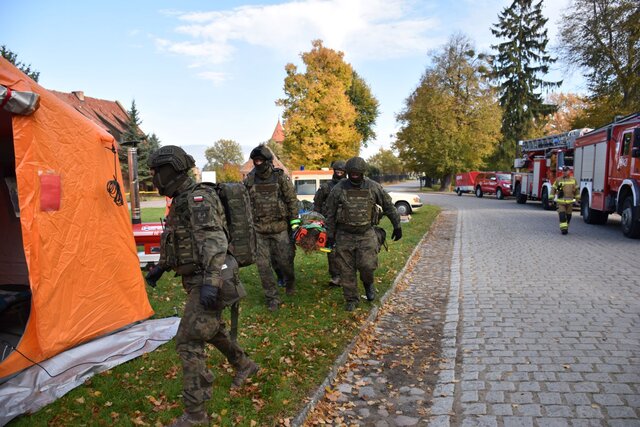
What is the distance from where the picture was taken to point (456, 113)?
137 feet

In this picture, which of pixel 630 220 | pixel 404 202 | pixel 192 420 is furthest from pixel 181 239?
pixel 404 202

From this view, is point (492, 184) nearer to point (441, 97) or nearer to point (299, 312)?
point (441, 97)

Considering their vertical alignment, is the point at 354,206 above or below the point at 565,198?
above

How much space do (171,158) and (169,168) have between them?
8 cm

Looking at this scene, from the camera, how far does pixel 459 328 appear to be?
226 inches

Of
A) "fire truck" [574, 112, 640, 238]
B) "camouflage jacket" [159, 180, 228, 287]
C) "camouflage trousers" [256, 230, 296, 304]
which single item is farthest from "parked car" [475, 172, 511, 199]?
"camouflage jacket" [159, 180, 228, 287]

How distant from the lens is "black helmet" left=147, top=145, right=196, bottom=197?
133 inches

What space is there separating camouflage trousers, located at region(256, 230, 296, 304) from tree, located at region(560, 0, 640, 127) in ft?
74.4

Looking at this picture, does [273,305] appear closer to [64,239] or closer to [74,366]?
[74,366]

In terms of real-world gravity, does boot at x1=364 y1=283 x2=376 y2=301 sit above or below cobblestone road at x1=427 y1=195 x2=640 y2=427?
above

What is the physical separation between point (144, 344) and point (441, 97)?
131 feet

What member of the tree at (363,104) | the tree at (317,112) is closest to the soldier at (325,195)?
the tree at (317,112)

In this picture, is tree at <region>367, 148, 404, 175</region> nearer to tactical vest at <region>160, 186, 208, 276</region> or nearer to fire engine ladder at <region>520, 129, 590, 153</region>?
fire engine ladder at <region>520, 129, 590, 153</region>

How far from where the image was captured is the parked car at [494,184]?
31.8m
